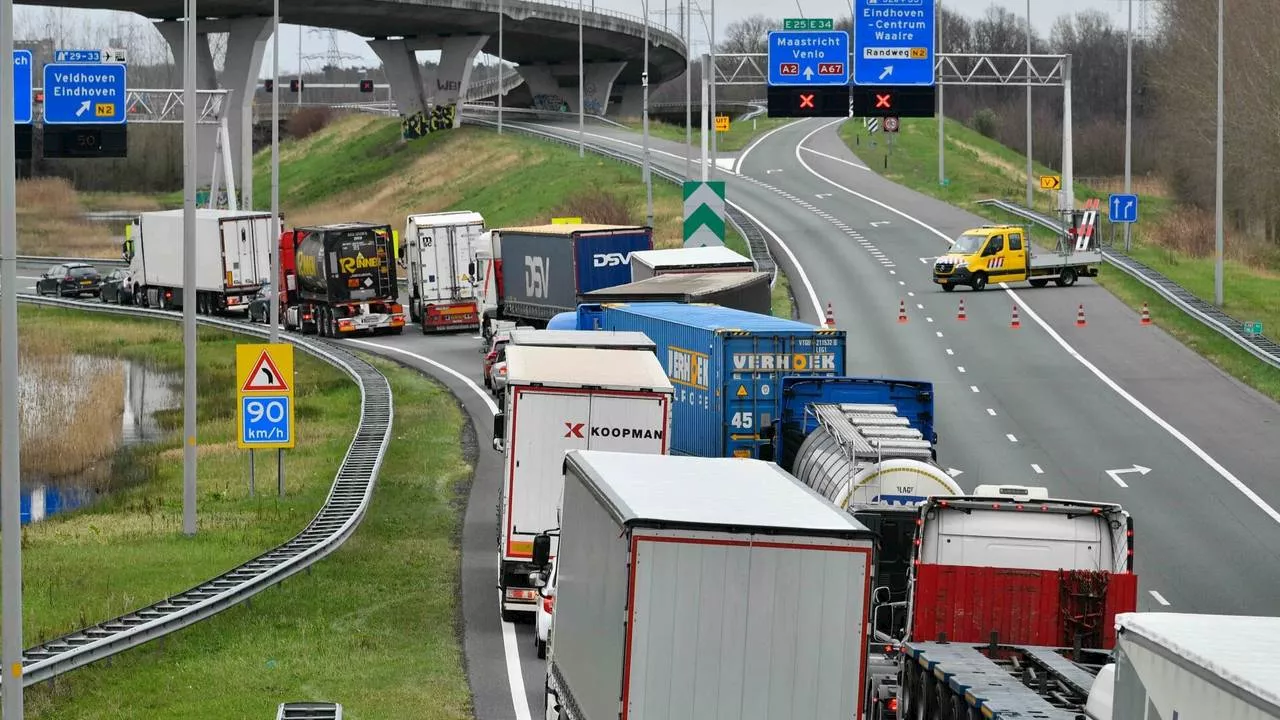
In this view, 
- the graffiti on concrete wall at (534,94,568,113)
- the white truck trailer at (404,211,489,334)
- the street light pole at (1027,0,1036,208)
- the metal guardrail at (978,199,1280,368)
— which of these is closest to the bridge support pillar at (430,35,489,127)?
the graffiti on concrete wall at (534,94,568,113)

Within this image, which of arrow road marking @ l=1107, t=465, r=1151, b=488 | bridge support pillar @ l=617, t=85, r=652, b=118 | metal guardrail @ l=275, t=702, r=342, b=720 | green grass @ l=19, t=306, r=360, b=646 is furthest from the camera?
bridge support pillar @ l=617, t=85, r=652, b=118

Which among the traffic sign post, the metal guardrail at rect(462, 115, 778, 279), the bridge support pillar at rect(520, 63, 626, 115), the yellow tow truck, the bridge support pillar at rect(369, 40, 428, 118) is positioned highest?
the bridge support pillar at rect(520, 63, 626, 115)

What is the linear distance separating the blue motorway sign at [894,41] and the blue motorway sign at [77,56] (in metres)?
29.9

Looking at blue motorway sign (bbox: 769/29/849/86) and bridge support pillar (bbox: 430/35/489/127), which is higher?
bridge support pillar (bbox: 430/35/489/127)

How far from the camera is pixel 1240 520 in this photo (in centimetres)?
2945

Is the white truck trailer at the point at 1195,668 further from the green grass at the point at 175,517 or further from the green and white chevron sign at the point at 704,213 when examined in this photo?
the green and white chevron sign at the point at 704,213

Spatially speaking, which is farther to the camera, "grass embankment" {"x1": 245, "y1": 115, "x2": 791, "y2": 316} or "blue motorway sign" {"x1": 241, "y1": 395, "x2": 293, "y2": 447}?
"grass embankment" {"x1": 245, "y1": 115, "x2": 791, "y2": 316}

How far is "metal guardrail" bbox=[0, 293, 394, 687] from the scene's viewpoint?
17.9 metres

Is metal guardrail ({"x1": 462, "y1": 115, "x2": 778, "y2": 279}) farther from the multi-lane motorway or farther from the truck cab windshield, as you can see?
the truck cab windshield

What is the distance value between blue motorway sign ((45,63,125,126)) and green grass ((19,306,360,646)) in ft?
41.8

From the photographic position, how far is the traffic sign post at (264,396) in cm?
2877

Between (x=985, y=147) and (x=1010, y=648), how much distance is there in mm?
107618

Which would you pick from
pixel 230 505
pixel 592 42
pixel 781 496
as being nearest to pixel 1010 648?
pixel 781 496

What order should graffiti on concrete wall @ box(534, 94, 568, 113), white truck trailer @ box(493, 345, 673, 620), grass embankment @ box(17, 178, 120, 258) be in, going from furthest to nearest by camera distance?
graffiti on concrete wall @ box(534, 94, 568, 113) < grass embankment @ box(17, 178, 120, 258) < white truck trailer @ box(493, 345, 673, 620)
